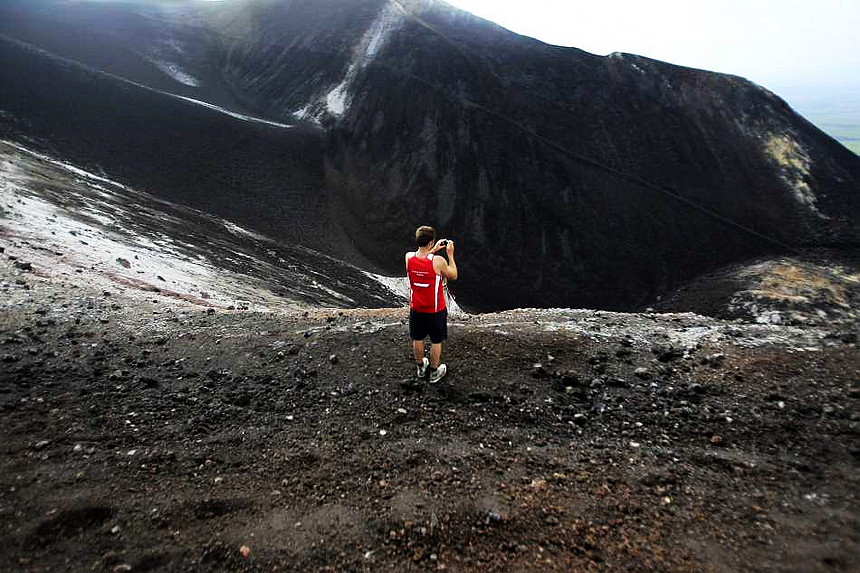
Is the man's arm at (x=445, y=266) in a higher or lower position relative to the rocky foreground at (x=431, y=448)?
higher

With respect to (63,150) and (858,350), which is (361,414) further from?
(63,150)

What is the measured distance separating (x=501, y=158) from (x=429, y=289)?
90.0 ft

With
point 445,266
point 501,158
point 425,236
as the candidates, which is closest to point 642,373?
point 445,266

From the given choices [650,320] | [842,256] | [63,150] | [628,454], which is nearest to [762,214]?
[842,256]

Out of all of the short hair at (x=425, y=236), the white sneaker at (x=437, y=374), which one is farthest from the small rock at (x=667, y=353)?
the short hair at (x=425, y=236)

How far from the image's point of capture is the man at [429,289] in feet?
20.0

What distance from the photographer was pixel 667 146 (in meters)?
32.3

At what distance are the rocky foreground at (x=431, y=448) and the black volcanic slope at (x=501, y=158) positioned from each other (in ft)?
65.1

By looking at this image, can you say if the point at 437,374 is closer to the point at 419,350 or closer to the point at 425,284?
the point at 419,350

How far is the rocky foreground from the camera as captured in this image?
3998 mm

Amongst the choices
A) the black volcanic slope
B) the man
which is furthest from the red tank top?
the black volcanic slope

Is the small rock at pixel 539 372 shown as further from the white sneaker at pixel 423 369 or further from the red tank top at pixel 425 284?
the red tank top at pixel 425 284

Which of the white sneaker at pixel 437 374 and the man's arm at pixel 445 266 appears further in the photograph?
the white sneaker at pixel 437 374

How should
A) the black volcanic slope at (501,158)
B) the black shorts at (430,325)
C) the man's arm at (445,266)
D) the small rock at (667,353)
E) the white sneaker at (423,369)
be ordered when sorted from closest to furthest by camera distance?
the man's arm at (445,266) → the black shorts at (430,325) → the white sneaker at (423,369) → the small rock at (667,353) → the black volcanic slope at (501,158)
